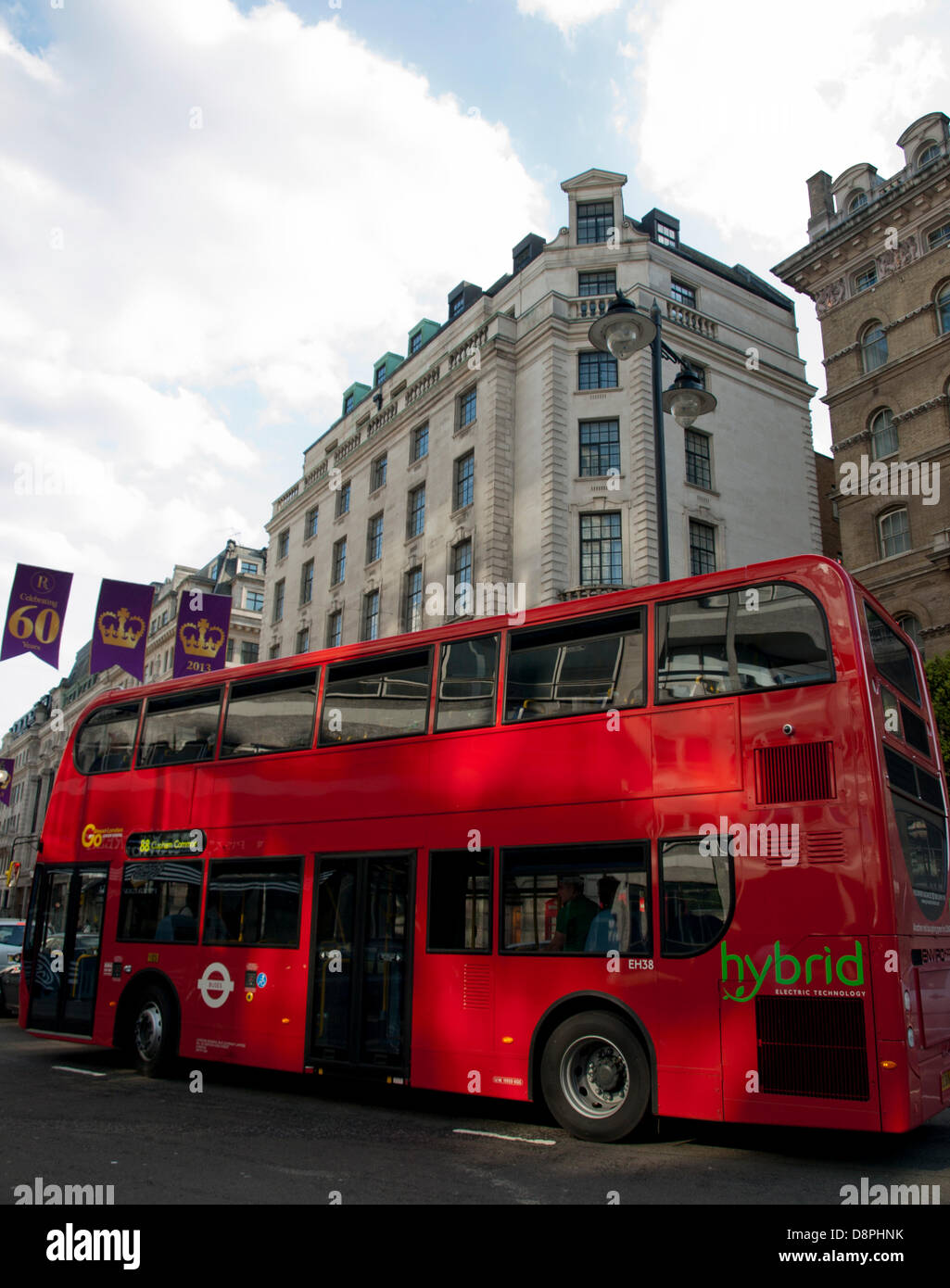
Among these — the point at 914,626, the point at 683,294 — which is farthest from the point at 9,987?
the point at 683,294

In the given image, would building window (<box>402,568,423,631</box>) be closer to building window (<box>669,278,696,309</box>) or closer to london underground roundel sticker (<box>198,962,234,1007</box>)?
building window (<box>669,278,696,309</box>)

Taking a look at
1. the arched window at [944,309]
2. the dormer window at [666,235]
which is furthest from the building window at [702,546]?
the dormer window at [666,235]

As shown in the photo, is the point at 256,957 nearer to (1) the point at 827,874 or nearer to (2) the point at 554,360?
(1) the point at 827,874

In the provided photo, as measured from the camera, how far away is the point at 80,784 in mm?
12609

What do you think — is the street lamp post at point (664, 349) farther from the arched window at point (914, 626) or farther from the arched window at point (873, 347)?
the arched window at point (873, 347)

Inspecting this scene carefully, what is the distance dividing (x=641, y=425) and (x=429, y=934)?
21.5 m

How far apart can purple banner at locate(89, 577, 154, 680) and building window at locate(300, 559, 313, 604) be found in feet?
59.9

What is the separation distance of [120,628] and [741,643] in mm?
17334

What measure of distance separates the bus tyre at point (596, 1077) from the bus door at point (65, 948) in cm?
673

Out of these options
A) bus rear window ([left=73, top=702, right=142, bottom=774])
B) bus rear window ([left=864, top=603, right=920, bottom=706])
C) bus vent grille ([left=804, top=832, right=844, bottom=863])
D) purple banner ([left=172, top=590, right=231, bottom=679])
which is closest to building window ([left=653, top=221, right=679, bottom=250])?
purple banner ([left=172, top=590, right=231, bottom=679])

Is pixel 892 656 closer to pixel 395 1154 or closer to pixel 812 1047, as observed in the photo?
pixel 812 1047
